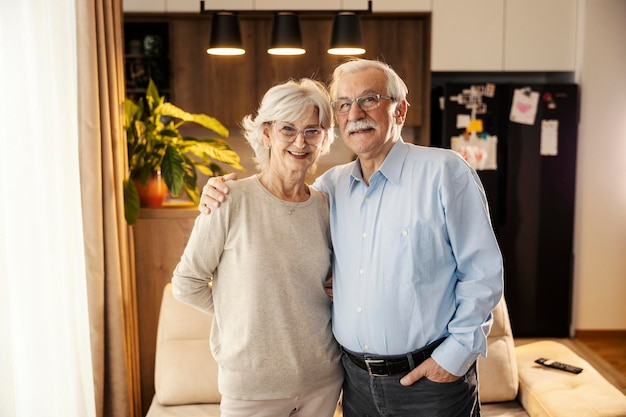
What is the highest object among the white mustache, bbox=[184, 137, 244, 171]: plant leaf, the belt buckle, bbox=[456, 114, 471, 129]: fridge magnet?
bbox=[456, 114, 471, 129]: fridge magnet

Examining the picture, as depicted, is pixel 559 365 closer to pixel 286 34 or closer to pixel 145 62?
pixel 286 34

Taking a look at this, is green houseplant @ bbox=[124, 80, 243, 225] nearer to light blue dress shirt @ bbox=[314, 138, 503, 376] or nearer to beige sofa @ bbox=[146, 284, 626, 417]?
beige sofa @ bbox=[146, 284, 626, 417]

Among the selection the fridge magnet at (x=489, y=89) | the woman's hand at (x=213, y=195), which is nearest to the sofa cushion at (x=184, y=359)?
the woman's hand at (x=213, y=195)

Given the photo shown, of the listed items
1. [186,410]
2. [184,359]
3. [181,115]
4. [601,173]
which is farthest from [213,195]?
[601,173]

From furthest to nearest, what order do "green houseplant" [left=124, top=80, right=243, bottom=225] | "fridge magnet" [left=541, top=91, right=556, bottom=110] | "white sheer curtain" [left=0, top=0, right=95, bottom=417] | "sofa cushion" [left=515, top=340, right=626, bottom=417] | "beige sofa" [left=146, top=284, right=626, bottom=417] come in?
1. "fridge magnet" [left=541, top=91, right=556, bottom=110]
2. "green houseplant" [left=124, top=80, right=243, bottom=225]
3. "beige sofa" [left=146, top=284, right=626, bottom=417]
4. "sofa cushion" [left=515, top=340, right=626, bottom=417]
5. "white sheer curtain" [left=0, top=0, right=95, bottom=417]

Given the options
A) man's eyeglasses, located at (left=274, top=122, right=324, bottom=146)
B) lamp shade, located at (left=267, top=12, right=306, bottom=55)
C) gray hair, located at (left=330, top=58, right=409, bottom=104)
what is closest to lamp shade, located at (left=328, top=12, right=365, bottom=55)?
lamp shade, located at (left=267, top=12, right=306, bottom=55)

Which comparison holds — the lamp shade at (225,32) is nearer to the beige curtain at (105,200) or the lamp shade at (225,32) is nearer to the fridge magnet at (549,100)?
the beige curtain at (105,200)

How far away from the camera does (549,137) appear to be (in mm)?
Result: 4602

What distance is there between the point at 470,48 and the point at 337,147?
1.23 metres

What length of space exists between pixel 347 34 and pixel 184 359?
177 centimetres

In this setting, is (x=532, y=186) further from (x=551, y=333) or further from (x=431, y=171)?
(x=431, y=171)

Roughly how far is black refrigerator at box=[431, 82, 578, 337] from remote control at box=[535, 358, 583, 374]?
2044mm

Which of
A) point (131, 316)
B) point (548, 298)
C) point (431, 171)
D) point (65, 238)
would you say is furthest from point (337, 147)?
point (431, 171)

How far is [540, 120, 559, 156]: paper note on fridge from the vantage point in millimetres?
4586
